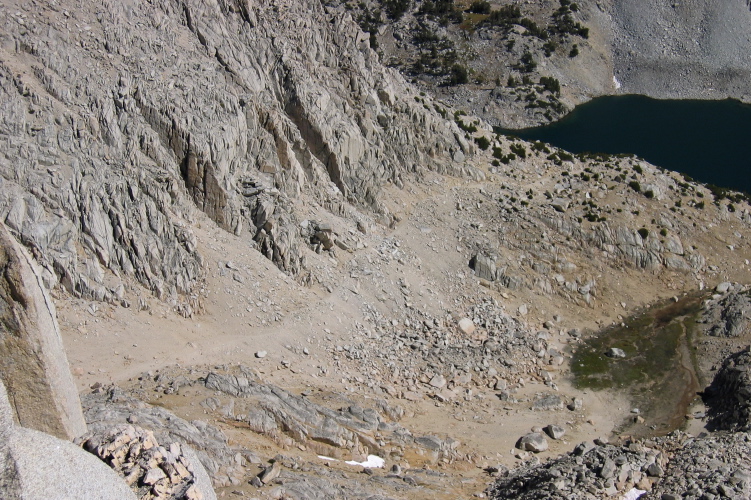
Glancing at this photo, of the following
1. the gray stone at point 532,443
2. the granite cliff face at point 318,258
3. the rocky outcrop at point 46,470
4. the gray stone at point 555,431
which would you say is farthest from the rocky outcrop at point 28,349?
the gray stone at point 555,431

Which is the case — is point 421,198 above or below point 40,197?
below

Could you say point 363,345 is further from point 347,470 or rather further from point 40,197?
point 40,197

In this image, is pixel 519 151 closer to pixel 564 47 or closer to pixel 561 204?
pixel 561 204

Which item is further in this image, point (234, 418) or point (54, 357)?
point (234, 418)

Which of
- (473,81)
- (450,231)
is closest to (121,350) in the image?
(450,231)

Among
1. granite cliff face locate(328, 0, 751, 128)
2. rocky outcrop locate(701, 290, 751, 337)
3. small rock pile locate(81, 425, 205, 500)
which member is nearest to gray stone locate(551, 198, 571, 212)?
rocky outcrop locate(701, 290, 751, 337)

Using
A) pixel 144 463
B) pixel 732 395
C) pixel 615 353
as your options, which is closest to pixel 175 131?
pixel 144 463
